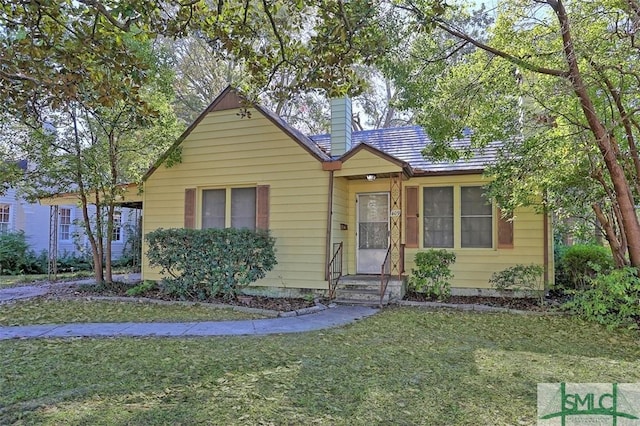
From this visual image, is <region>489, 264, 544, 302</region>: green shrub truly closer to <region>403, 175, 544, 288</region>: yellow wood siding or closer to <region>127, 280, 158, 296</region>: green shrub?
<region>403, 175, 544, 288</region>: yellow wood siding

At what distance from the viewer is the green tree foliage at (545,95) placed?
19.3 ft

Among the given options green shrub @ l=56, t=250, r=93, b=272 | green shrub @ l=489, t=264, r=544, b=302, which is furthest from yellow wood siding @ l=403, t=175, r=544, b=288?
green shrub @ l=56, t=250, r=93, b=272

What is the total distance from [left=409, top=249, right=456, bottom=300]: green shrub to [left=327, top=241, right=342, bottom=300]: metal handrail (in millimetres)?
1591

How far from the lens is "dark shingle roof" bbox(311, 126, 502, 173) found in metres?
8.99

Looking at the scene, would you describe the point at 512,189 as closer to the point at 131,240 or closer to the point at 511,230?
the point at 511,230

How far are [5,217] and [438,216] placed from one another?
15.7m

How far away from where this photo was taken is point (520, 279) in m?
8.09

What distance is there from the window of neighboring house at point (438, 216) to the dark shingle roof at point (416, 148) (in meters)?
0.51

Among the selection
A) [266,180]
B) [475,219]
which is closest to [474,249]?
[475,219]

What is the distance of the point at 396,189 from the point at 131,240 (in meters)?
11.9

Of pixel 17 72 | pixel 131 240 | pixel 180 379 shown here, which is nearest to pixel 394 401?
pixel 180 379

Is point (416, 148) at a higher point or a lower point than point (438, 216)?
higher

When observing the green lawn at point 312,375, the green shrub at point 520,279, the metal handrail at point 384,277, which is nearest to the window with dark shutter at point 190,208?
the metal handrail at point 384,277

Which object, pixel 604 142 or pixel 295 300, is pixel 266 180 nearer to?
pixel 295 300
